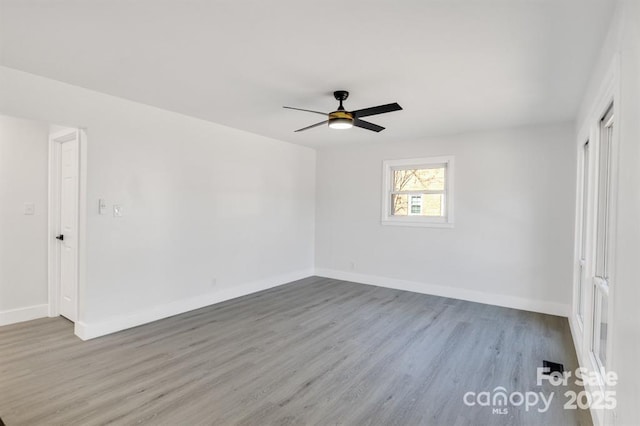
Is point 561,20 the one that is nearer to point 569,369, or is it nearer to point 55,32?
point 569,369

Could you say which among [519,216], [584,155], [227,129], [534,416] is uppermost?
[227,129]

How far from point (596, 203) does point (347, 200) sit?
3793 millimetres

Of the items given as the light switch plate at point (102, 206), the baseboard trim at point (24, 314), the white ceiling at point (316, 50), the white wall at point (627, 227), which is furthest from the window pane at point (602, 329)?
the baseboard trim at point (24, 314)

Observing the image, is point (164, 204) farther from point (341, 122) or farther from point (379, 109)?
point (379, 109)

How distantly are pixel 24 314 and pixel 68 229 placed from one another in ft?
3.60

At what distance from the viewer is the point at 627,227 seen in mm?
1436

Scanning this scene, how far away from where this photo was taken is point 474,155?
477cm

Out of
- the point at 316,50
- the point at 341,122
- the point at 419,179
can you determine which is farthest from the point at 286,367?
the point at 419,179

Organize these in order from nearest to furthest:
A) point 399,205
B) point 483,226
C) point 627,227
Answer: point 627,227 → point 483,226 → point 399,205

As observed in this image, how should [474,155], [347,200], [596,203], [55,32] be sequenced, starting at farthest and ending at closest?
[347,200] → [474,155] → [596,203] → [55,32]

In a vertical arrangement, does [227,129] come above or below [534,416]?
above

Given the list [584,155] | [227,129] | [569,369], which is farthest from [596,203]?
[227,129]

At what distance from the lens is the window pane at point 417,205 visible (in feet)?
17.0

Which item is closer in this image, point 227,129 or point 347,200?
point 227,129
